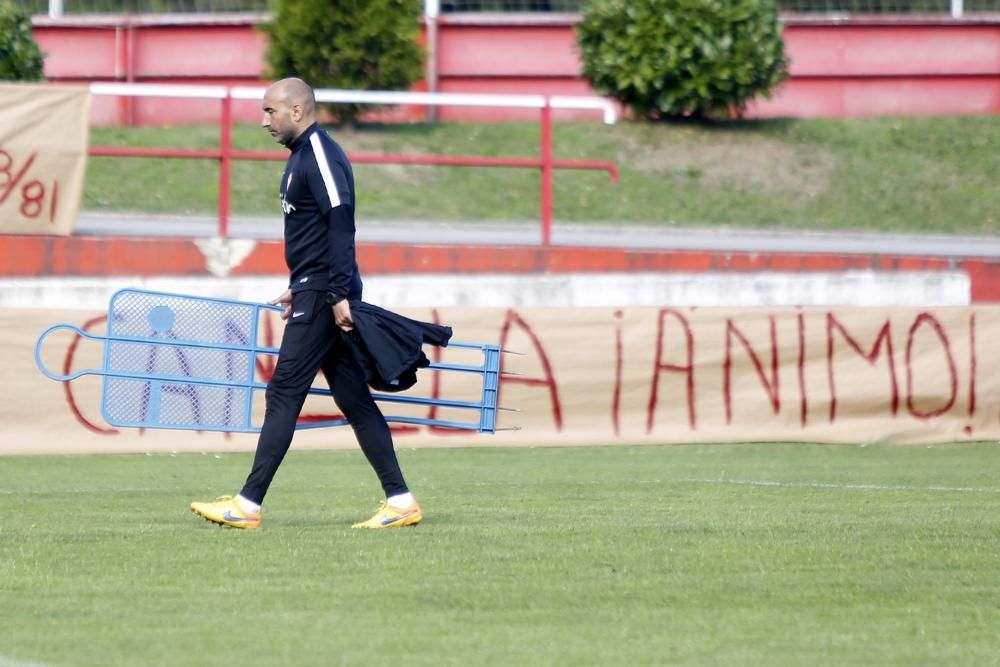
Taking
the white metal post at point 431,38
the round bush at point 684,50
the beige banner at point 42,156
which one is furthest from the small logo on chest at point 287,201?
the white metal post at point 431,38

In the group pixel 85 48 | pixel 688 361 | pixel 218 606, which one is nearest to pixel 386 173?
pixel 85 48

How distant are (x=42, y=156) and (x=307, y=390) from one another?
20.8 ft

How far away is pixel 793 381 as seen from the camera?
12.8 metres

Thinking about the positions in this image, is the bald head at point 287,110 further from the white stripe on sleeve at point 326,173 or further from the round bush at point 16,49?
the round bush at point 16,49

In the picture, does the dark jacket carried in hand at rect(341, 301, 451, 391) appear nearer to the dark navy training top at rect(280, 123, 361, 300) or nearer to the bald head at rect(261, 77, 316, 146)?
the dark navy training top at rect(280, 123, 361, 300)

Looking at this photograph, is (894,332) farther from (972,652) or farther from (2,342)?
(972,652)

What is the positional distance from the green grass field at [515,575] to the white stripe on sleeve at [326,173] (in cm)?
135

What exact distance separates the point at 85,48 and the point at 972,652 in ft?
69.8

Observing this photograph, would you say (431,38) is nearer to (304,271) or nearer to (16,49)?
(16,49)

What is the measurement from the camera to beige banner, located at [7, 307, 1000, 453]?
41.3ft

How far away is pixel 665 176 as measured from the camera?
2078 centimetres

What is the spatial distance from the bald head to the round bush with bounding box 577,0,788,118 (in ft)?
46.1

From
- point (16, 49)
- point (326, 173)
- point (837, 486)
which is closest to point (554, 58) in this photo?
point (16, 49)

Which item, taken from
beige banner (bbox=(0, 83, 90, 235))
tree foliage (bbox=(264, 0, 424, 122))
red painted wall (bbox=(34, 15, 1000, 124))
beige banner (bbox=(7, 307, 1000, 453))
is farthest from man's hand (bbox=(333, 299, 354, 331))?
red painted wall (bbox=(34, 15, 1000, 124))
